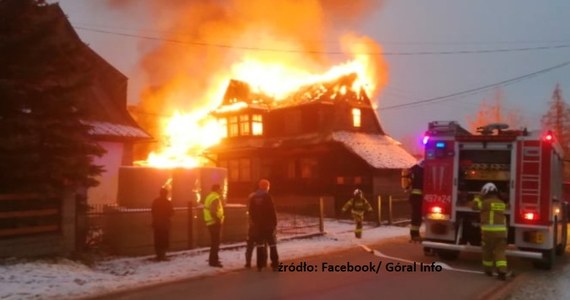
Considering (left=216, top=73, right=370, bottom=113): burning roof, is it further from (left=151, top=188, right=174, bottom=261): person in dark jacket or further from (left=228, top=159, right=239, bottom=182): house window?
(left=151, top=188, right=174, bottom=261): person in dark jacket

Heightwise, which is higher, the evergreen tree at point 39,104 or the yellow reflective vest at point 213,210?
the evergreen tree at point 39,104

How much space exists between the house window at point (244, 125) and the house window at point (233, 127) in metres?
0.36

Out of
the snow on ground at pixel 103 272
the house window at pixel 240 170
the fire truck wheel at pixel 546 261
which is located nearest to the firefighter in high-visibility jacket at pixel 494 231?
the fire truck wheel at pixel 546 261

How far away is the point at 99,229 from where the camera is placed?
41.5 ft

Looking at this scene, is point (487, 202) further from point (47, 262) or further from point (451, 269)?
point (47, 262)

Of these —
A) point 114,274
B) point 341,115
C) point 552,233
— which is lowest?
point 114,274

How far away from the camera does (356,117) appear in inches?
1314

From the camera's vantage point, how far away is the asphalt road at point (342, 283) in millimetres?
8539

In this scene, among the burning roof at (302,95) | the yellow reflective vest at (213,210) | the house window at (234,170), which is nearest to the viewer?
the yellow reflective vest at (213,210)

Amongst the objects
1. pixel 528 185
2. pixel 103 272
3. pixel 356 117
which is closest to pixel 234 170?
pixel 356 117

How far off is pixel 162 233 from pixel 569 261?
891 cm

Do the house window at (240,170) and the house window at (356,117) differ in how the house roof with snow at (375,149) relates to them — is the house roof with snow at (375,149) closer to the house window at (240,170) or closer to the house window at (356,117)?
the house window at (356,117)

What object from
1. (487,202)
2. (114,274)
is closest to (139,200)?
(114,274)

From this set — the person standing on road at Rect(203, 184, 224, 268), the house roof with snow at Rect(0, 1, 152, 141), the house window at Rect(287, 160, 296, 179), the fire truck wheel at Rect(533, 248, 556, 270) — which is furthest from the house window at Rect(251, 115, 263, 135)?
the fire truck wheel at Rect(533, 248, 556, 270)
